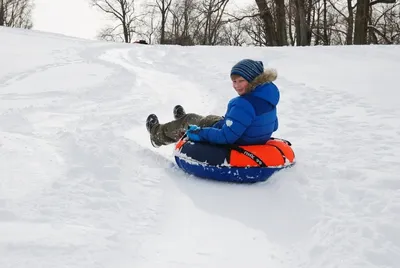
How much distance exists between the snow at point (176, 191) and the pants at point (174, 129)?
0.14 metres

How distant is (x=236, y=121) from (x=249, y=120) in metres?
0.10

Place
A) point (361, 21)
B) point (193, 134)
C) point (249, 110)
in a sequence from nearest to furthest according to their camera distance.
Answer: point (249, 110) < point (193, 134) < point (361, 21)

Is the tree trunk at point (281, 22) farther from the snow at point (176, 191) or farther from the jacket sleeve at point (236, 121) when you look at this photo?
the jacket sleeve at point (236, 121)

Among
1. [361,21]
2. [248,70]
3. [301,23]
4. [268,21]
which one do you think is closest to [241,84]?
[248,70]

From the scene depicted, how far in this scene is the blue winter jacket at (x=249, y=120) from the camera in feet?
11.1

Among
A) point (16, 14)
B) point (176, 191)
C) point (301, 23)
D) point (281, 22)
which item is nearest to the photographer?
point (176, 191)

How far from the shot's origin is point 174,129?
4176 mm

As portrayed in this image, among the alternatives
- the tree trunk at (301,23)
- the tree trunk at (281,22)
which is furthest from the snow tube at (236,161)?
the tree trunk at (281,22)

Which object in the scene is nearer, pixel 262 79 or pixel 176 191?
pixel 176 191

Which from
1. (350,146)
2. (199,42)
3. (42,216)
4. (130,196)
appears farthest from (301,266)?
(199,42)

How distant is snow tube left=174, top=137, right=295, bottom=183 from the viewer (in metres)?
3.42

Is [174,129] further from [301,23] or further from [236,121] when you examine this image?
[301,23]

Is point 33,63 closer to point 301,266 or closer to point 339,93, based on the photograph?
point 339,93

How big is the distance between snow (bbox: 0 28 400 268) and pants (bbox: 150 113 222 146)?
0.14 m
